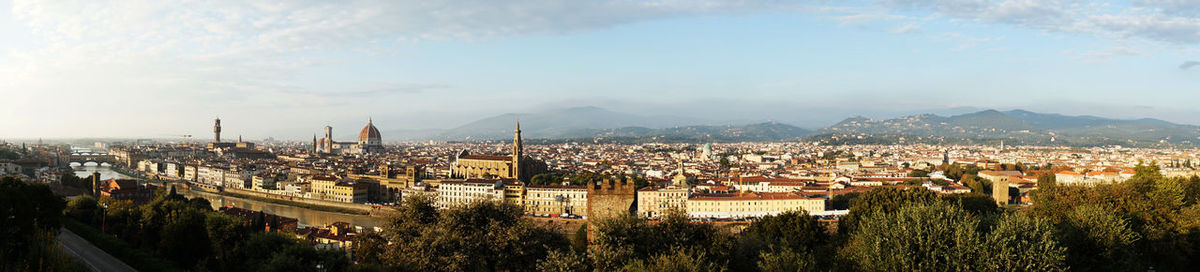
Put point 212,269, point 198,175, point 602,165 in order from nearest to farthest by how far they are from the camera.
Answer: point 212,269, point 198,175, point 602,165

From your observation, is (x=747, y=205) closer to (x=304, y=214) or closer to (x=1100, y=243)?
(x=1100, y=243)

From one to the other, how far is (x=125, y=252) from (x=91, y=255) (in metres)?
0.64

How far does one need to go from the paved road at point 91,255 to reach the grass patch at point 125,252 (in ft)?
0.48

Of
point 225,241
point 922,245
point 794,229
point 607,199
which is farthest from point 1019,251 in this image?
point 225,241

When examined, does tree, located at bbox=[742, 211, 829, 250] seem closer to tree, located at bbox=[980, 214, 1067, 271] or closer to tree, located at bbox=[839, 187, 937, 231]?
tree, located at bbox=[839, 187, 937, 231]

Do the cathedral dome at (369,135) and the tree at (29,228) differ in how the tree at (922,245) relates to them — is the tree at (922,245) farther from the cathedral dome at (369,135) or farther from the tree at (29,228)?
the cathedral dome at (369,135)

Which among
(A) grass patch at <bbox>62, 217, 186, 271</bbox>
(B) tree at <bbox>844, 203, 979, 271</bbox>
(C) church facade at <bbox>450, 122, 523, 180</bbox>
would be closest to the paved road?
(A) grass patch at <bbox>62, 217, 186, 271</bbox>

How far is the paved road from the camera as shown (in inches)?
478

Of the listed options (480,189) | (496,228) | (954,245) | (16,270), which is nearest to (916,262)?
(954,245)

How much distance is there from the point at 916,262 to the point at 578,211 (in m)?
23.4

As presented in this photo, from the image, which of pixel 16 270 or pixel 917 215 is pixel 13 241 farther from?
pixel 917 215

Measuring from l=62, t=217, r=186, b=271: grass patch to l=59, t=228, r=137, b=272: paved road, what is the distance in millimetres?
145

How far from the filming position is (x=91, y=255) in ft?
43.1

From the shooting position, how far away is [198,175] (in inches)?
1983
